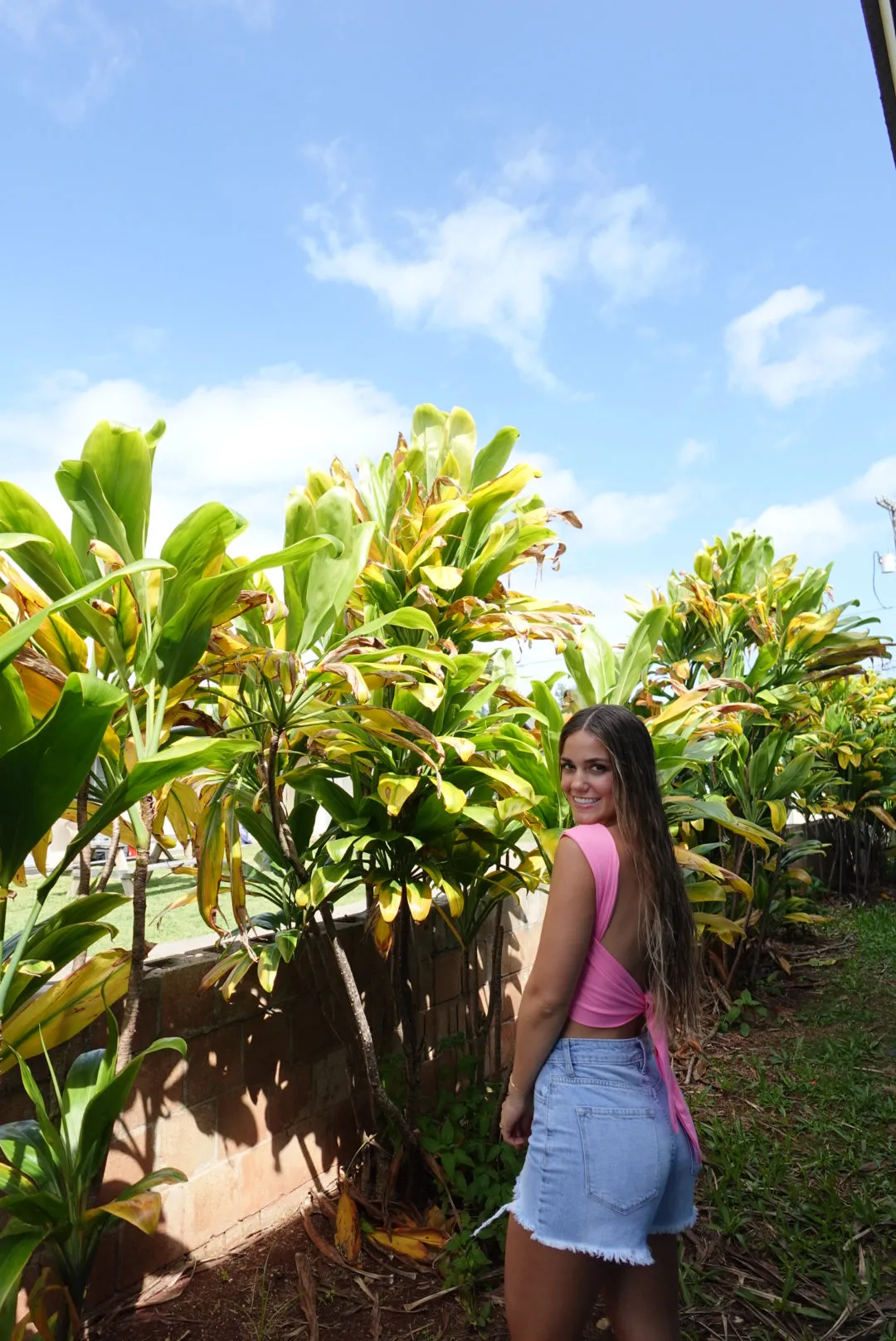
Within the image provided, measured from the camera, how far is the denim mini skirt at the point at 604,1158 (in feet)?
4.08

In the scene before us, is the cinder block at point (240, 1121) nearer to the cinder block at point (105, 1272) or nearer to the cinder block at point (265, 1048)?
the cinder block at point (265, 1048)

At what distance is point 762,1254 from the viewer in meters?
2.22

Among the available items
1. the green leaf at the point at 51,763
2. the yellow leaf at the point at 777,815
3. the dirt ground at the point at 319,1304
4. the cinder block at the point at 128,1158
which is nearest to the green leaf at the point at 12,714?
the green leaf at the point at 51,763

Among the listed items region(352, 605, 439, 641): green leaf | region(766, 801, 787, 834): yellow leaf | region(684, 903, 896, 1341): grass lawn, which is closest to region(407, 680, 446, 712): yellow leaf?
region(352, 605, 439, 641): green leaf

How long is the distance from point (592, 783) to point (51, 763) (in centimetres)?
84

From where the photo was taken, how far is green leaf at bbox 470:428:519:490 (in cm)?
230

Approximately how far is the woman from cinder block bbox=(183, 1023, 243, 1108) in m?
0.89

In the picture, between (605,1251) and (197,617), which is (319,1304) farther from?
(197,617)

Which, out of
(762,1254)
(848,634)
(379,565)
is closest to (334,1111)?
(762,1254)

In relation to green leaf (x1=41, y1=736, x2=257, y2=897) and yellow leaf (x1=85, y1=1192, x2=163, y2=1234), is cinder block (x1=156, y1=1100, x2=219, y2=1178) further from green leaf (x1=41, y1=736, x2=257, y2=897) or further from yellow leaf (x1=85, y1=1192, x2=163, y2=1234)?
green leaf (x1=41, y1=736, x2=257, y2=897)

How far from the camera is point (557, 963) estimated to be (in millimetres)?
1310

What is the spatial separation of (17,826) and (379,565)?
1.08 meters

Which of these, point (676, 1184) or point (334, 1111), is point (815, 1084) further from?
point (676, 1184)

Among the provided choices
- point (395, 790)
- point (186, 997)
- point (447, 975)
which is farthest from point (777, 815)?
point (186, 997)
